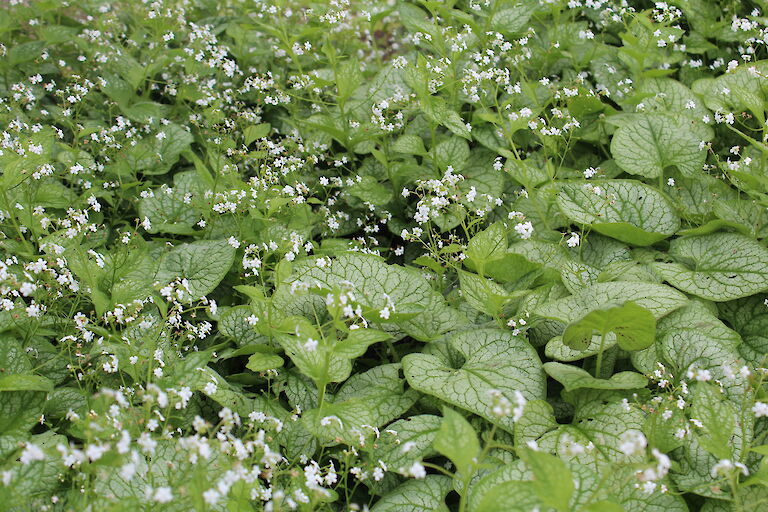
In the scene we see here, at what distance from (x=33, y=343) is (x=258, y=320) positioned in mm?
973

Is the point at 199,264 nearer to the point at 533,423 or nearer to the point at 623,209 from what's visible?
the point at 533,423

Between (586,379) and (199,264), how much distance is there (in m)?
1.89

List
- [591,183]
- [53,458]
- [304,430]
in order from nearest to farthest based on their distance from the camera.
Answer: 1. [53,458]
2. [304,430]
3. [591,183]

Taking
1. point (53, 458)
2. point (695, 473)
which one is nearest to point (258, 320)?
point (53, 458)

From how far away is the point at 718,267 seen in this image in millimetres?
3406

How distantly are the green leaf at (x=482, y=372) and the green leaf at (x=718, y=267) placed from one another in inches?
33.0

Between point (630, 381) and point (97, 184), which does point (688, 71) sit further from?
point (97, 184)

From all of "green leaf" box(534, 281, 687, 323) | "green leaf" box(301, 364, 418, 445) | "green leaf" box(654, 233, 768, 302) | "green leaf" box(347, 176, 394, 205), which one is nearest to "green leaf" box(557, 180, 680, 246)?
"green leaf" box(654, 233, 768, 302)

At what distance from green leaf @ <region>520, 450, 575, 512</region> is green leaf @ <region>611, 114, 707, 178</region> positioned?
7.60 ft

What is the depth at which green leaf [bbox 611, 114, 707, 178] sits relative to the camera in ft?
12.8

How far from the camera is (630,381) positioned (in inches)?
113

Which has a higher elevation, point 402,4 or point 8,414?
point 402,4

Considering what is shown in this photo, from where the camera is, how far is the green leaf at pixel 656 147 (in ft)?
12.8

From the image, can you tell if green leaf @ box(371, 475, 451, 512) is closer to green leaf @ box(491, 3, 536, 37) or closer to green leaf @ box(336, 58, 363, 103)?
green leaf @ box(336, 58, 363, 103)
